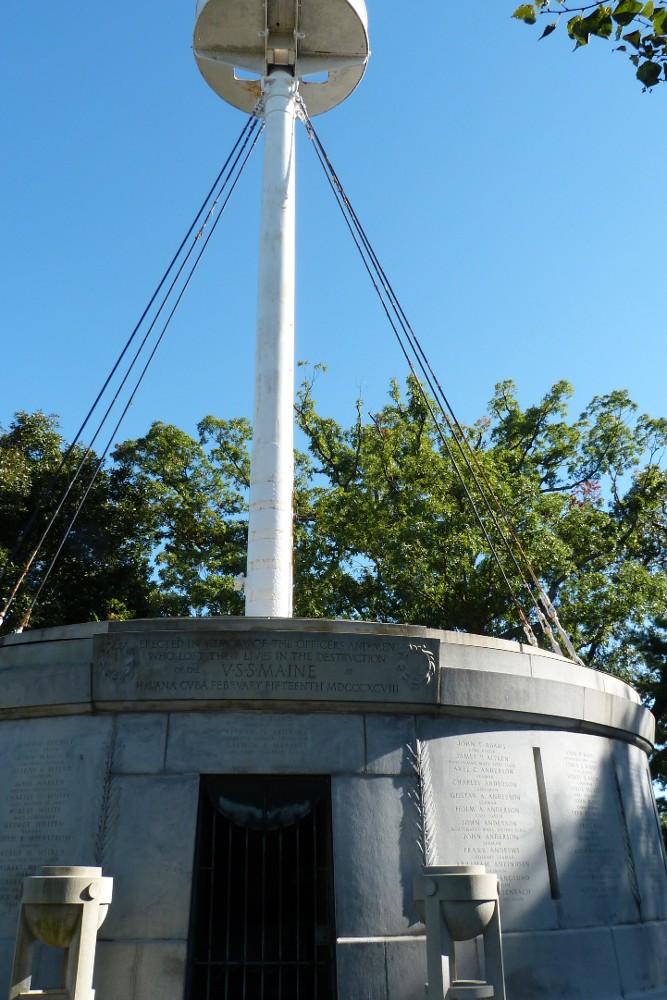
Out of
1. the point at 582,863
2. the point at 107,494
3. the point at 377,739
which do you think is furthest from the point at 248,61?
the point at 107,494

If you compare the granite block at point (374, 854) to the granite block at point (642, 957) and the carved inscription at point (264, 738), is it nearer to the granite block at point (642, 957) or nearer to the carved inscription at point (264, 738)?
the carved inscription at point (264, 738)

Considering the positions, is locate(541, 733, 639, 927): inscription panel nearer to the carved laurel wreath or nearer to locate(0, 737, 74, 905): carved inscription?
the carved laurel wreath

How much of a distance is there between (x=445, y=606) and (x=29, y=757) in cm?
1798

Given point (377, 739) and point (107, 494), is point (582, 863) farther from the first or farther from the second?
point (107, 494)

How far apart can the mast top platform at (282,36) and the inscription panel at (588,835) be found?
14075 millimetres

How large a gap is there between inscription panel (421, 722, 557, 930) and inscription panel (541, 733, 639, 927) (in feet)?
0.98

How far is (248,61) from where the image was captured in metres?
17.7

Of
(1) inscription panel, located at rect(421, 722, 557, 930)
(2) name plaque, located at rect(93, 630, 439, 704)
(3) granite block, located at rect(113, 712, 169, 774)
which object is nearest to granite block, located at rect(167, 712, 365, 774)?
(3) granite block, located at rect(113, 712, 169, 774)

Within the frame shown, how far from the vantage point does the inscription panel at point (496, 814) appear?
8938 mm

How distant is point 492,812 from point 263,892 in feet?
8.38

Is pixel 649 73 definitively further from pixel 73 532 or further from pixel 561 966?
pixel 73 532

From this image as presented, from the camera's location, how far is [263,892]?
8547 mm

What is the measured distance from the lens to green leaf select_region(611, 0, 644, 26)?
735 cm

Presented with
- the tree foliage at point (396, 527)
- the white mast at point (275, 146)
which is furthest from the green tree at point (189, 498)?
the white mast at point (275, 146)
